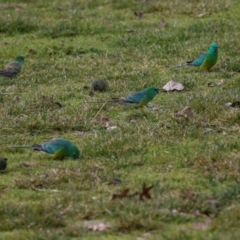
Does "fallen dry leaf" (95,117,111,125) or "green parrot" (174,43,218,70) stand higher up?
"fallen dry leaf" (95,117,111,125)

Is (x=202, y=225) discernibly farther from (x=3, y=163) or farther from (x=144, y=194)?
(x=3, y=163)

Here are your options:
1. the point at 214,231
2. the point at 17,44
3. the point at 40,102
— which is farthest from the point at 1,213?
the point at 17,44

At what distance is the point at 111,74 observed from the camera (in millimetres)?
9438

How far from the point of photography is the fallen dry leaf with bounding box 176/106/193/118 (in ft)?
Result: 24.2

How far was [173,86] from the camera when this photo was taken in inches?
342

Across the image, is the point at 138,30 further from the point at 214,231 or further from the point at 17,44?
the point at 214,231

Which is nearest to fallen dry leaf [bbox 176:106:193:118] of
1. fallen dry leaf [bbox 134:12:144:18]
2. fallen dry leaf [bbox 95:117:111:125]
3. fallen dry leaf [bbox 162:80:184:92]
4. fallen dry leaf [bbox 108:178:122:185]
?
fallen dry leaf [bbox 95:117:111:125]

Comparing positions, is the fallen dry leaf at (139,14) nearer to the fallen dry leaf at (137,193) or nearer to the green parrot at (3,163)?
the green parrot at (3,163)

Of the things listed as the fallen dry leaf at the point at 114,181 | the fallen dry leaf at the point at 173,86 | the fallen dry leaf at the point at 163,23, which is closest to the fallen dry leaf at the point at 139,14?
the fallen dry leaf at the point at 163,23

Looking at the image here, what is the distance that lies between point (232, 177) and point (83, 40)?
593 cm

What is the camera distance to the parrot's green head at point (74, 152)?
645 cm

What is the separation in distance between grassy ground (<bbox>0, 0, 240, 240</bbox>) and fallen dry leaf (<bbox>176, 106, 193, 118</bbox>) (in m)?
0.06

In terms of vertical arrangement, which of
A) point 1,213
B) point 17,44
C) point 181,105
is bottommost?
point 17,44

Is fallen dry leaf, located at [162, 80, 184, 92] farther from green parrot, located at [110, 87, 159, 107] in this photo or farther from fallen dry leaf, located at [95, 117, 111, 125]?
fallen dry leaf, located at [95, 117, 111, 125]
